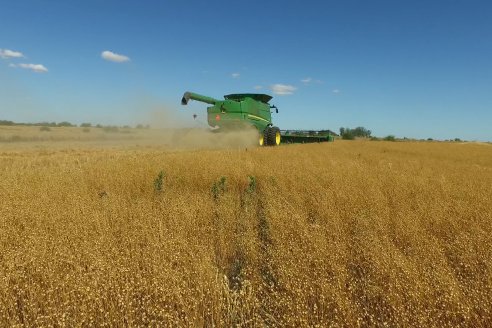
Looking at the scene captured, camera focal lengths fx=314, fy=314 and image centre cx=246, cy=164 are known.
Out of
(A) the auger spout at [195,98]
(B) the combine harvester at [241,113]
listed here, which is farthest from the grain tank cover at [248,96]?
(A) the auger spout at [195,98]

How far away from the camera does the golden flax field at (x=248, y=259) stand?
2605 millimetres

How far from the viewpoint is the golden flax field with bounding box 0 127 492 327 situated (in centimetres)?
261

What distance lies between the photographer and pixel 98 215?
15.0ft

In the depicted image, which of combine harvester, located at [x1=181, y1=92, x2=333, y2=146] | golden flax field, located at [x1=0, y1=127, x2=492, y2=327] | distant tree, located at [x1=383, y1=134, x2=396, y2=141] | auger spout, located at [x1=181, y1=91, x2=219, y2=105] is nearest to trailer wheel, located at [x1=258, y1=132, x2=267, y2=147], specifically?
combine harvester, located at [x1=181, y1=92, x2=333, y2=146]

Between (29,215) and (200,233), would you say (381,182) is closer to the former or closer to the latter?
(200,233)

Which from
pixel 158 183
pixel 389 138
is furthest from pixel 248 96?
pixel 389 138

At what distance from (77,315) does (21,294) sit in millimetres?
660

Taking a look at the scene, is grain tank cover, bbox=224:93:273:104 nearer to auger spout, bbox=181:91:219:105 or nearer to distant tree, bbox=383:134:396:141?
auger spout, bbox=181:91:219:105

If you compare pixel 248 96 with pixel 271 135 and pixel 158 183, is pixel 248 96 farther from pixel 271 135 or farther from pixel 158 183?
pixel 158 183

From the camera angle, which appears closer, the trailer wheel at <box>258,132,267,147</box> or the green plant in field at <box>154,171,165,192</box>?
the green plant in field at <box>154,171,165,192</box>

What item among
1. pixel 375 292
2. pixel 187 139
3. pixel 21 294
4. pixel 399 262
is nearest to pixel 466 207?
pixel 399 262

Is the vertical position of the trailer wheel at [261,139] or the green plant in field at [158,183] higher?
the trailer wheel at [261,139]

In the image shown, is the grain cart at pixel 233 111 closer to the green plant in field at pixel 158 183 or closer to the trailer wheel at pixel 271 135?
the trailer wheel at pixel 271 135

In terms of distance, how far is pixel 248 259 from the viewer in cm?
375
